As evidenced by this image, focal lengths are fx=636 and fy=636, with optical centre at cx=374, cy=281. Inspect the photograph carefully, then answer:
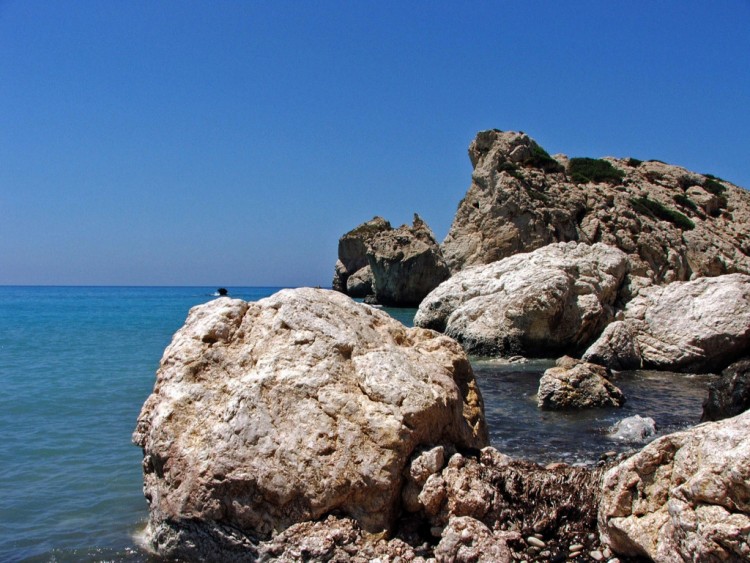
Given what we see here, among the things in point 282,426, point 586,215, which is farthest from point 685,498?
point 586,215

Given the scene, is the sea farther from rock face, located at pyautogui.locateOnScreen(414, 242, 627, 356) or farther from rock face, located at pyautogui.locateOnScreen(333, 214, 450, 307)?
rock face, located at pyautogui.locateOnScreen(333, 214, 450, 307)

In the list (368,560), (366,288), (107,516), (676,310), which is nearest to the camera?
(368,560)

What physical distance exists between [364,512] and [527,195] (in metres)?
42.7

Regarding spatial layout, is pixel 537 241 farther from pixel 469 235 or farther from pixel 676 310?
pixel 676 310

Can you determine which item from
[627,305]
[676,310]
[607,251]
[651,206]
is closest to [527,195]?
[651,206]

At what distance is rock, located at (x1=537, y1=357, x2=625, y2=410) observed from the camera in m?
15.6

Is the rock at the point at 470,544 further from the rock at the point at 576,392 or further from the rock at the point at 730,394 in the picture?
the rock at the point at 576,392

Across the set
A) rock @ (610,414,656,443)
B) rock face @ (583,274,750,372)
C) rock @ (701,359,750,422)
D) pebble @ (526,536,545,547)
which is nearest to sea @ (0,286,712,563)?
rock @ (610,414,656,443)

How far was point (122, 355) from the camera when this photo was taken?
26312 mm

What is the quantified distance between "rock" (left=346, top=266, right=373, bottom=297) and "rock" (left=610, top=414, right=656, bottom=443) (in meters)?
65.9

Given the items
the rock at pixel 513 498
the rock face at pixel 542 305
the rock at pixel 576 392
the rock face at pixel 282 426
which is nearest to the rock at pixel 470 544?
the rock at pixel 513 498

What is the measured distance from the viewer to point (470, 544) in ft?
19.6

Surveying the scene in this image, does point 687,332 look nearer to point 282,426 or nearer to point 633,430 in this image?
point 633,430

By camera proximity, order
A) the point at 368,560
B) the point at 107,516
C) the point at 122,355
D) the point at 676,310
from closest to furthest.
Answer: the point at 368,560 → the point at 107,516 → the point at 676,310 → the point at 122,355
